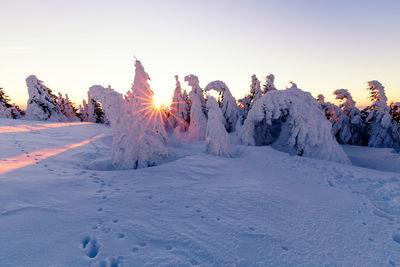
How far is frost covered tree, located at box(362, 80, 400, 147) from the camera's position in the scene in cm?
1625

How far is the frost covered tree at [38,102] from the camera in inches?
797

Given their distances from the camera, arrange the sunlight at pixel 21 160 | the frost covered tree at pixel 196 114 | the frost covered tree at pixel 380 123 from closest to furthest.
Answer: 1. the sunlight at pixel 21 160
2. the frost covered tree at pixel 380 123
3. the frost covered tree at pixel 196 114

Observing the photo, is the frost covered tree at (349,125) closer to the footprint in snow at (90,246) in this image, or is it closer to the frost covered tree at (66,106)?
the footprint in snow at (90,246)

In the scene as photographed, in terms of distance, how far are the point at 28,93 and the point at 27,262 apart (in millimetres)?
27060

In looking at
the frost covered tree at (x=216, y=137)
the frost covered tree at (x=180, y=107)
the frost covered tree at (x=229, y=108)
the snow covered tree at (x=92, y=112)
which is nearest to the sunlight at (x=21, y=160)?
the frost covered tree at (x=216, y=137)

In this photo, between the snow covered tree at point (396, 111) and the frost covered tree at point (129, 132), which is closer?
the frost covered tree at point (129, 132)

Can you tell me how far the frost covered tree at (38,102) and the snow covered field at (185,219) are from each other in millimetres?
20606

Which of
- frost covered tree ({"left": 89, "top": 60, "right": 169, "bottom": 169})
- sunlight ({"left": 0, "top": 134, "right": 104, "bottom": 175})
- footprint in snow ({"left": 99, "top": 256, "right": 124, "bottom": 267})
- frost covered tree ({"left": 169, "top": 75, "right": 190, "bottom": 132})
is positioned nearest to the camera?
footprint in snow ({"left": 99, "top": 256, "right": 124, "bottom": 267})

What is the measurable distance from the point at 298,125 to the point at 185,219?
32.4 feet

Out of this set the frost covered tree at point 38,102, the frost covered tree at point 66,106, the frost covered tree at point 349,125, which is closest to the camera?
the frost covered tree at point 349,125

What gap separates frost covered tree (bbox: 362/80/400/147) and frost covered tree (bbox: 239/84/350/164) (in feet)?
36.5

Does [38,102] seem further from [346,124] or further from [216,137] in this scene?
[346,124]

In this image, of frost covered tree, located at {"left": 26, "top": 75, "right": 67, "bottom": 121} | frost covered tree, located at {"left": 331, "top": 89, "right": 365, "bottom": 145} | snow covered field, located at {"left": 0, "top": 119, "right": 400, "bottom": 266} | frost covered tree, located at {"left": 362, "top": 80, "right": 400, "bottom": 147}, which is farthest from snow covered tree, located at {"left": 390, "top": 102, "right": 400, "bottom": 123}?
frost covered tree, located at {"left": 26, "top": 75, "right": 67, "bottom": 121}

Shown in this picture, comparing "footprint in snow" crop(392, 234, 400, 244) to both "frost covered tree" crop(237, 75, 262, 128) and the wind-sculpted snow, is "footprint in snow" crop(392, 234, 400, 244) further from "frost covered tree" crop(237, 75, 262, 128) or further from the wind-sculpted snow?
the wind-sculpted snow
